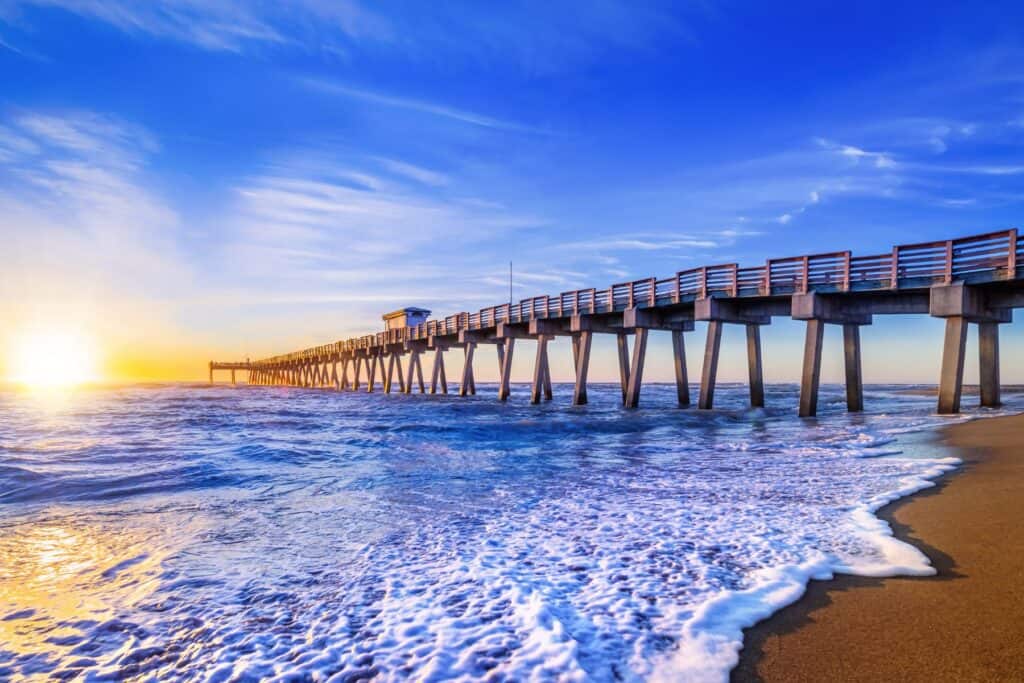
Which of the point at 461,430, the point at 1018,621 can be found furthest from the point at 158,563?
the point at 461,430

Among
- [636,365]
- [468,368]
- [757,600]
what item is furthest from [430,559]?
[468,368]

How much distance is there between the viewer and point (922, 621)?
2850 mm

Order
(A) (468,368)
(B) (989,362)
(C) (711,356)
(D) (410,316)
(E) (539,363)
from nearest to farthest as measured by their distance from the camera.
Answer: (B) (989,362), (C) (711,356), (E) (539,363), (A) (468,368), (D) (410,316)

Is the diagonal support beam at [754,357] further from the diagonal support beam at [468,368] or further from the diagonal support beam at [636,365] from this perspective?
the diagonal support beam at [468,368]

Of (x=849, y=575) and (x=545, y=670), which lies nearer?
(x=545, y=670)

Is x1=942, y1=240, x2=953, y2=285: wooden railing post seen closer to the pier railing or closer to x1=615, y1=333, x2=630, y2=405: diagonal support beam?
the pier railing

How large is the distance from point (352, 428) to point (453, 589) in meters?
14.0

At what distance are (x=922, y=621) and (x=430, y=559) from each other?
3.04 metres

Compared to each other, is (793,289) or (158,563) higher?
(793,289)

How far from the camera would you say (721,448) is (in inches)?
413

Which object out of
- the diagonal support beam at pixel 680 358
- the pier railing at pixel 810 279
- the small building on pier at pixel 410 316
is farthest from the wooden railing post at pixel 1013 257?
the small building on pier at pixel 410 316

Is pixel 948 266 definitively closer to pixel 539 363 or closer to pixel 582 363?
pixel 582 363

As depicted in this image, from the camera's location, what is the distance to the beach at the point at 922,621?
2.43 meters

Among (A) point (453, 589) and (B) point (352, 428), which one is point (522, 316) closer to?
(B) point (352, 428)
